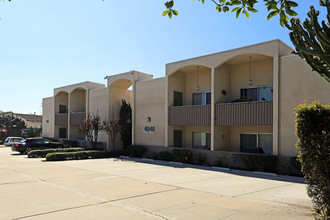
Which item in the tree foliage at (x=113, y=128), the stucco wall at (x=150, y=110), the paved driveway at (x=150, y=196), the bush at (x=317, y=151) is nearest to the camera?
the bush at (x=317, y=151)

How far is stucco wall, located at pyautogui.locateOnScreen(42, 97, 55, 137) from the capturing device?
3345 centimetres

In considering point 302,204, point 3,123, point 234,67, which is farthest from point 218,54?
point 3,123

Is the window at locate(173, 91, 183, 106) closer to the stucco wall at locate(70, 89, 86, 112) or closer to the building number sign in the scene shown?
the building number sign

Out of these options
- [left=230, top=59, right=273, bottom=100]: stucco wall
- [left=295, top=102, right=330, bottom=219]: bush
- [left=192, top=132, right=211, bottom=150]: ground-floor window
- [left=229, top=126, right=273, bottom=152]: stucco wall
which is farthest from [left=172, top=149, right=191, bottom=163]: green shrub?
[left=295, top=102, right=330, bottom=219]: bush

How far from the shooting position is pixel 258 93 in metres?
17.4

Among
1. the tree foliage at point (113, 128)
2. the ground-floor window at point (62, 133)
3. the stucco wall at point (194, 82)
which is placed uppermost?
the stucco wall at point (194, 82)

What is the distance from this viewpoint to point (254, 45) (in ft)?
51.9

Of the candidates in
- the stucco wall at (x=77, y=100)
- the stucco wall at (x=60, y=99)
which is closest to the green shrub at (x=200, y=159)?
the stucco wall at (x=77, y=100)

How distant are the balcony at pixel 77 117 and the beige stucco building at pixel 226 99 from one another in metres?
3.28

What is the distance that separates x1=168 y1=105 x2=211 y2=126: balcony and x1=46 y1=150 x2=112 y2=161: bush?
6473mm

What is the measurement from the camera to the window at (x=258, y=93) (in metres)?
16.8

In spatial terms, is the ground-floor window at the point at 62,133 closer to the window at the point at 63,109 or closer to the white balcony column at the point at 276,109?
the window at the point at 63,109

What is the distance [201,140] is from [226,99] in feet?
11.6

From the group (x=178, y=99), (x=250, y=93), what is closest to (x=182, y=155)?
(x=178, y=99)
